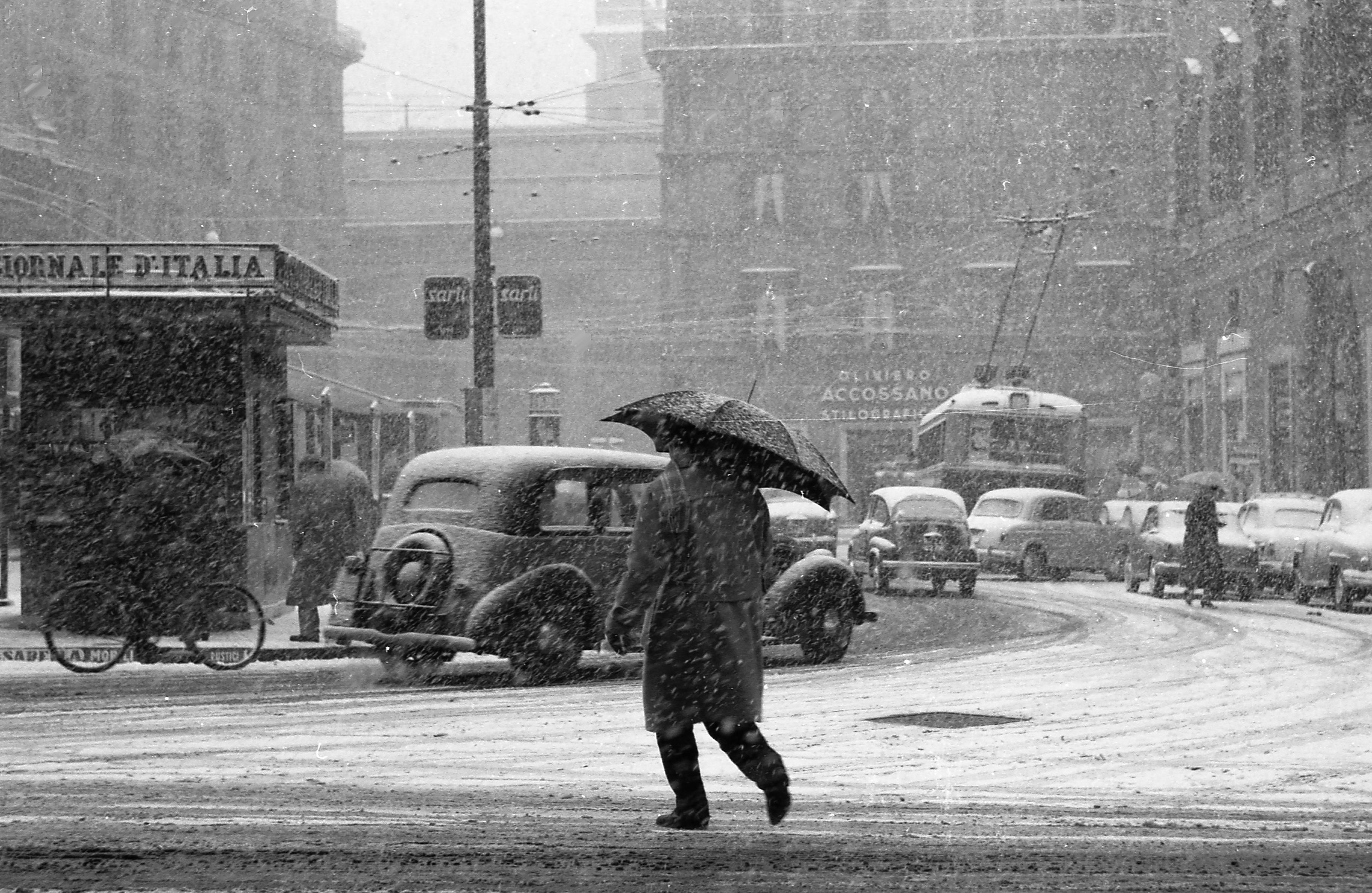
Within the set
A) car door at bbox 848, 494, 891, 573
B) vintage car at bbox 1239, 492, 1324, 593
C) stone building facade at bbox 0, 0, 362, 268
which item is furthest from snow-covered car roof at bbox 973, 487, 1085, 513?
stone building facade at bbox 0, 0, 362, 268

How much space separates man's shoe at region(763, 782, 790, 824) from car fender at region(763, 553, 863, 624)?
8.11 meters

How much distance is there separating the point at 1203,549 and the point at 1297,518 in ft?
10.8

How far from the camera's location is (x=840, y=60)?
2579 inches

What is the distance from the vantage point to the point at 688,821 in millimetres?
6984

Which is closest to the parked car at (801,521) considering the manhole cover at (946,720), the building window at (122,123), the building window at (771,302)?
the manhole cover at (946,720)

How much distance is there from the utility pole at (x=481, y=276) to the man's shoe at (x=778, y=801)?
14601mm

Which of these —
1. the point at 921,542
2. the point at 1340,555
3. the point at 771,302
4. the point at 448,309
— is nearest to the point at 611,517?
the point at 448,309

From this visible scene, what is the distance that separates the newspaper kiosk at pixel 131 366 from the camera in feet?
57.9

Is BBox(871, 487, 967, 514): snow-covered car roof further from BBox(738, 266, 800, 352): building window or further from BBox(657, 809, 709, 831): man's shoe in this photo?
BBox(738, 266, 800, 352): building window

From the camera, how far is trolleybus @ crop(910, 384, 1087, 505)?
1414 inches

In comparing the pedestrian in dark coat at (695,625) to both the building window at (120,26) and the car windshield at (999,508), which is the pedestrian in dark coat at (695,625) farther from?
the building window at (120,26)

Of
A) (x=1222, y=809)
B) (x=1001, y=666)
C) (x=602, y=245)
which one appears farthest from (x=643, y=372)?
(x=1222, y=809)

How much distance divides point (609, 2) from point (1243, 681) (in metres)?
74.9

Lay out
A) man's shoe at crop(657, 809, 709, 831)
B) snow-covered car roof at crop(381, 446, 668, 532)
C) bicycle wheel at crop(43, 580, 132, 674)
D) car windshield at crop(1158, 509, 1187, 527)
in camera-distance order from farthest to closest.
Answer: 1. car windshield at crop(1158, 509, 1187, 527)
2. bicycle wheel at crop(43, 580, 132, 674)
3. snow-covered car roof at crop(381, 446, 668, 532)
4. man's shoe at crop(657, 809, 709, 831)
